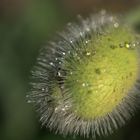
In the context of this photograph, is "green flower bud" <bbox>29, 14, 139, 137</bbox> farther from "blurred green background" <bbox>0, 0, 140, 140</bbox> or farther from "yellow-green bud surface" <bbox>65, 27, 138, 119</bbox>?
"blurred green background" <bbox>0, 0, 140, 140</bbox>

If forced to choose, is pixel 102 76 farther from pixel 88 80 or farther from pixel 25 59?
pixel 25 59

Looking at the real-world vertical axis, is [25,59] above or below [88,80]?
above

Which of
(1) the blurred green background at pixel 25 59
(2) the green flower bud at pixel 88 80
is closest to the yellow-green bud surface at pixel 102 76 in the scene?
(2) the green flower bud at pixel 88 80

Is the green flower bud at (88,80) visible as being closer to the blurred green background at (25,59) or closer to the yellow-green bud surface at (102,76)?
the yellow-green bud surface at (102,76)

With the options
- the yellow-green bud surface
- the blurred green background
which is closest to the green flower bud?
the yellow-green bud surface

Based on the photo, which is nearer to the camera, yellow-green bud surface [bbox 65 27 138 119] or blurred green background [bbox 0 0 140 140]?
yellow-green bud surface [bbox 65 27 138 119]

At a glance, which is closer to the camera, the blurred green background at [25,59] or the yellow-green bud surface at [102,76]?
the yellow-green bud surface at [102,76]

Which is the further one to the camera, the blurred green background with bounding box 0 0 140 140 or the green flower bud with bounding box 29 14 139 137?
the blurred green background with bounding box 0 0 140 140

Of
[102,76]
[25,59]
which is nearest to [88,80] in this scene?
[102,76]

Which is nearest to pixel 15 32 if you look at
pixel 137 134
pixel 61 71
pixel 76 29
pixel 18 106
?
pixel 18 106
